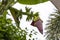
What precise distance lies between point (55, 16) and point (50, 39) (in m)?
0.14

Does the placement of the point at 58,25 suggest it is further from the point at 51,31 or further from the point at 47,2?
the point at 47,2

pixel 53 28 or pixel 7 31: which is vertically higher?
pixel 7 31

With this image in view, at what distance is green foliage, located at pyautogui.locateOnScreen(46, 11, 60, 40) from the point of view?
0.89m

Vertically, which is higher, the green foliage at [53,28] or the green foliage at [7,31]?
the green foliage at [7,31]

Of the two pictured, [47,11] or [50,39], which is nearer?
[50,39]

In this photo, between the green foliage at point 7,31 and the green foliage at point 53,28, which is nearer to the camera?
the green foliage at point 7,31

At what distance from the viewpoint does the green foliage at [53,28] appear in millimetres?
891

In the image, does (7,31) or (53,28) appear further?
(53,28)

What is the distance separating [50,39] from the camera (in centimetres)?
90

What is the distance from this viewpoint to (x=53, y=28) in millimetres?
904

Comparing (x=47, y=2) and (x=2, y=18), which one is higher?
(x=2, y=18)

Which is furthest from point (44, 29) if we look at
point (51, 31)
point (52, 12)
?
point (52, 12)

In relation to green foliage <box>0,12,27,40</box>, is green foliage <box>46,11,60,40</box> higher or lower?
lower

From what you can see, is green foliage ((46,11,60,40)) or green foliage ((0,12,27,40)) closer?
green foliage ((0,12,27,40))
